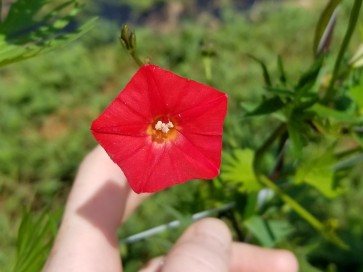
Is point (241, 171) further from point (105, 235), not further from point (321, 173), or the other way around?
point (105, 235)

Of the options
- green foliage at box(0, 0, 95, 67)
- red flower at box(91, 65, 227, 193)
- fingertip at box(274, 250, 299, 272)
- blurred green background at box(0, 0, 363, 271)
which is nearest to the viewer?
red flower at box(91, 65, 227, 193)

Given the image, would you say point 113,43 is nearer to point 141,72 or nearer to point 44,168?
point 44,168

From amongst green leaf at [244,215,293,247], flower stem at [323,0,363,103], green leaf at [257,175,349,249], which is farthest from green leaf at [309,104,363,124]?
green leaf at [244,215,293,247]

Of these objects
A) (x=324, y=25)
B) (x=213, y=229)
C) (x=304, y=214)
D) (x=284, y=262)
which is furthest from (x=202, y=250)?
(x=324, y=25)

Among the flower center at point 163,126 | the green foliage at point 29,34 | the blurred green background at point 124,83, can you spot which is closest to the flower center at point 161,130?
the flower center at point 163,126

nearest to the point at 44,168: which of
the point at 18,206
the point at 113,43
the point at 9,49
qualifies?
the point at 18,206

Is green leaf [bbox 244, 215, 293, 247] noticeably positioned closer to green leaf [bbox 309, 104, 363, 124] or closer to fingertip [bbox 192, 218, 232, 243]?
fingertip [bbox 192, 218, 232, 243]
